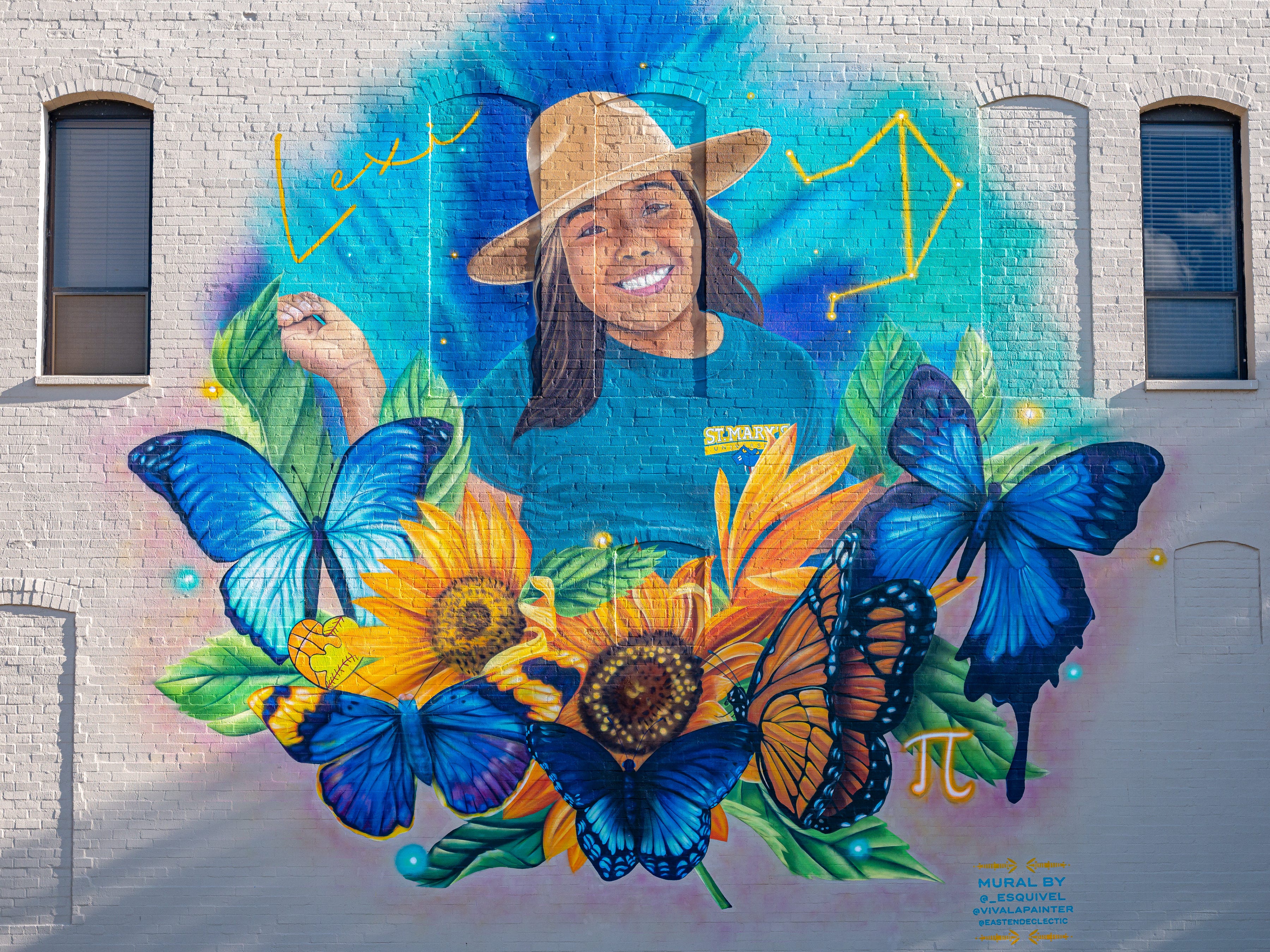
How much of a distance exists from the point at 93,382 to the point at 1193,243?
9.19 metres

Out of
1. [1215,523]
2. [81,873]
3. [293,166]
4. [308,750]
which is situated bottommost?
[81,873]

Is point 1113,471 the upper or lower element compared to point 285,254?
lower

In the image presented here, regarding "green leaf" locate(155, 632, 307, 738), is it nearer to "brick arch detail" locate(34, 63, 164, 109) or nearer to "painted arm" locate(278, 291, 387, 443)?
"painted arm" locate(278, 291, 387, 443)

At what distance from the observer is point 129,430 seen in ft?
28.2

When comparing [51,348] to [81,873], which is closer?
[81,873]

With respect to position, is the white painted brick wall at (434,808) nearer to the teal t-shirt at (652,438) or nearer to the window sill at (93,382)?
the window sill at (93,382)

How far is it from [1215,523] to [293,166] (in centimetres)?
809

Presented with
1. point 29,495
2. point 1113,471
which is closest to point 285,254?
point 29,495

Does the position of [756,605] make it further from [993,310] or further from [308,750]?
[308,750]

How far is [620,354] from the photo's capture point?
872cm

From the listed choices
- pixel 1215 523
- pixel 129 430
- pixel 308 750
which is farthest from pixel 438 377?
pixel 1215 523

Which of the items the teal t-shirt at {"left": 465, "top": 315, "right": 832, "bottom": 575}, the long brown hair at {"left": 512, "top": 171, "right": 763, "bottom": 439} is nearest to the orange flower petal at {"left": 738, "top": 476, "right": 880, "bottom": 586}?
the teal t-shirt at {"left": 465, "top": 315, "right": 832, "bottom": 575}

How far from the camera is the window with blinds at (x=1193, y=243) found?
8977mm

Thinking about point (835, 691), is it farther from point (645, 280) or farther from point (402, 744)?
point (645, 280)
